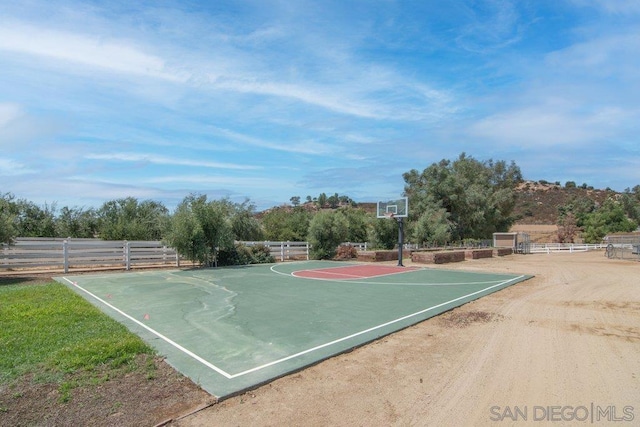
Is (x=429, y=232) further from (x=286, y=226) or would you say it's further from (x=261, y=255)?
(x=261, y=255)

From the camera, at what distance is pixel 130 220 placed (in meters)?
27.2

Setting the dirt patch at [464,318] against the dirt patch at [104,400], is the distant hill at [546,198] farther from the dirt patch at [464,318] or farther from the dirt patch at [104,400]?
the dirt patch at [104,400]

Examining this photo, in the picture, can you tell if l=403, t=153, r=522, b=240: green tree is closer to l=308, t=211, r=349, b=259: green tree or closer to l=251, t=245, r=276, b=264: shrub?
l=308, t=211, r=349, b=259: green tree

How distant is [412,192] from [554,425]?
125 feet

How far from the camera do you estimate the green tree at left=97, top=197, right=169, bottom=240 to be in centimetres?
2222

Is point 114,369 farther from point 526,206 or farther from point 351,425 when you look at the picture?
point 526,206

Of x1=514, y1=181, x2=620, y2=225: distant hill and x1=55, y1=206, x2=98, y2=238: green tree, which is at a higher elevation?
x1=514, y1=181, x2=620, y2=225: distant hill

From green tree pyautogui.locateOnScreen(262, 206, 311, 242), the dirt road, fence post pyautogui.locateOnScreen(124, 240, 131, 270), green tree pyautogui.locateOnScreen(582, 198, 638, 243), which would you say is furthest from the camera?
green tree pyautogui.locateOnScreen(582, 198, 638, 243)

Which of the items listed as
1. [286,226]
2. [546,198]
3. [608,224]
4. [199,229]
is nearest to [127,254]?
[199,229]

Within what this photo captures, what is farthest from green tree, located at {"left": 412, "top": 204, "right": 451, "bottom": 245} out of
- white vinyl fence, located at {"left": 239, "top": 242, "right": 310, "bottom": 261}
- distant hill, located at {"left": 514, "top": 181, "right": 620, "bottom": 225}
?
distant hill, located at {"left": 514, "top": 181, "right": 620, "bottom": 225}

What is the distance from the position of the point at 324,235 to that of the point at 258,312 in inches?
645

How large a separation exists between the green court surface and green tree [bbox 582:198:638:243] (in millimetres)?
45998

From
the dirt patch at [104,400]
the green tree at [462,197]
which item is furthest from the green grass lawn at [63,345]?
the green tree at [462,197]

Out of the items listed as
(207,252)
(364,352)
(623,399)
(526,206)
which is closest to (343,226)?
(207,252)
